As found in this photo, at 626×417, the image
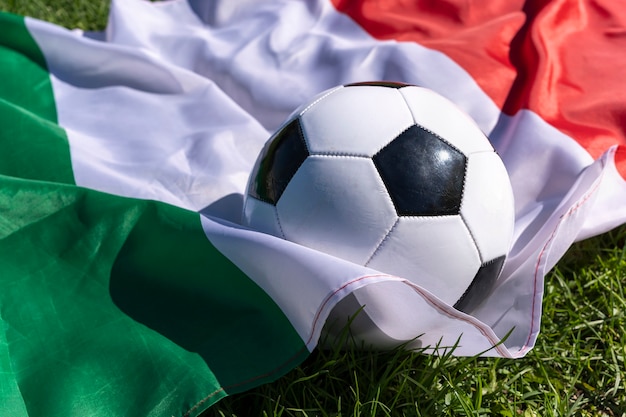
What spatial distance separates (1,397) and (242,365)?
530 mm

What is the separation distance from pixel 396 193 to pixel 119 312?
30.3 inches

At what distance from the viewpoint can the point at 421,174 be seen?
1640mm

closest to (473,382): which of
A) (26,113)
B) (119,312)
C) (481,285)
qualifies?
(481,285)

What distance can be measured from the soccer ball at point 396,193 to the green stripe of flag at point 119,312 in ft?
0.80

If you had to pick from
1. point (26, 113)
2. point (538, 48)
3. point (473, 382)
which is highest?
point (538, 48)

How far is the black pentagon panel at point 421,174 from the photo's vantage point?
163 cm

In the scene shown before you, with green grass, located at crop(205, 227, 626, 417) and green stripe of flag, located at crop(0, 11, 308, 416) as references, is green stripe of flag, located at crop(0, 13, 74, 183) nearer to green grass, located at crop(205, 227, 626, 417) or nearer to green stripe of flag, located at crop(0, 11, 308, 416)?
green stripe of flag, located at crop(0, 11, 308, 416)

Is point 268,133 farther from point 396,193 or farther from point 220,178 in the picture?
point 396,193

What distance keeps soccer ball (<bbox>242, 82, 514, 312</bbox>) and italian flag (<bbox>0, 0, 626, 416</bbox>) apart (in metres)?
0.07

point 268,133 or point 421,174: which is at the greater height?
point 421,174

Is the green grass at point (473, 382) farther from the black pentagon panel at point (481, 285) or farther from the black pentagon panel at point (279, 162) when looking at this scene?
the black pentagon panel at point (279, 162)

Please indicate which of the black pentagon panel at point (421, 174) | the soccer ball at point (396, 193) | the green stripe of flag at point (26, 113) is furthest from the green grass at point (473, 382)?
the green stripe of flag at point (26, 113)

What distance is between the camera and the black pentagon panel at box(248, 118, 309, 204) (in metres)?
1.73

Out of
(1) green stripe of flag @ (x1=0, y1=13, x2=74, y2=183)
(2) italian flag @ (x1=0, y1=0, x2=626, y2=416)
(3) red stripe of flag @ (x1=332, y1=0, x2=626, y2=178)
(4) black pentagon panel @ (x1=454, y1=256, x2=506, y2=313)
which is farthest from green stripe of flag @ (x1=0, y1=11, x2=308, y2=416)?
(3) red stripe of flag @ (x1=332, y1=0, x2=626, y2=178)
